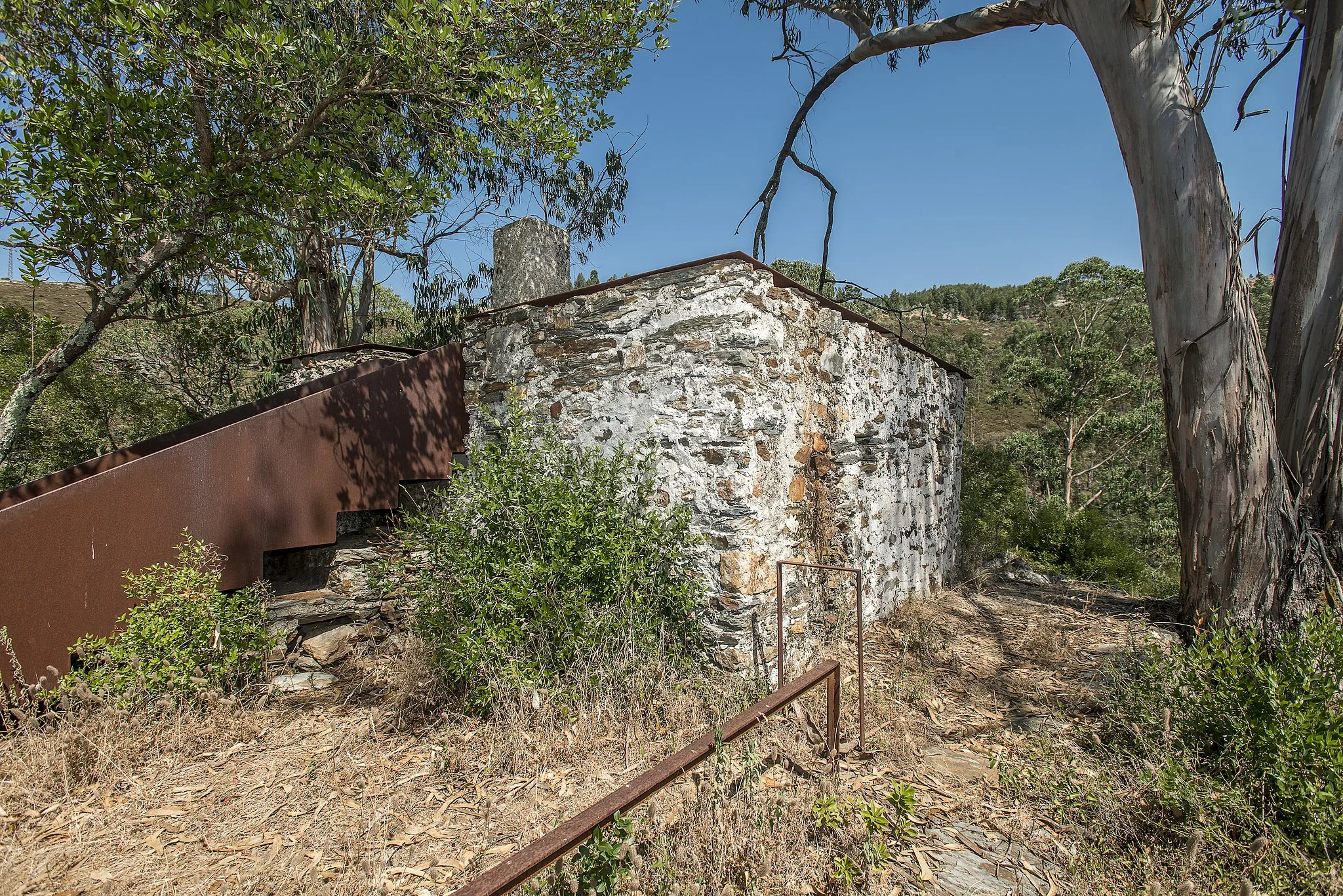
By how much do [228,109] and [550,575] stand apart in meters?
6.54

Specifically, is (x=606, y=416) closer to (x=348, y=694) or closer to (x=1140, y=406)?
(x=348, y=694)

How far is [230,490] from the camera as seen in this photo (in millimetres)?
3684

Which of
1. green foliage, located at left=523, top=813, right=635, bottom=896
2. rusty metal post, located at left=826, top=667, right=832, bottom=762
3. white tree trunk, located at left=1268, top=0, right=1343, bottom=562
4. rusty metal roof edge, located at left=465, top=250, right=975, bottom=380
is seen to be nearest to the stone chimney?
rusty metal roof edge, located at left=465, top=250, right=975, bottom=380

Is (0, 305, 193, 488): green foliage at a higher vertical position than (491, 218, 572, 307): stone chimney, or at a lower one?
lower

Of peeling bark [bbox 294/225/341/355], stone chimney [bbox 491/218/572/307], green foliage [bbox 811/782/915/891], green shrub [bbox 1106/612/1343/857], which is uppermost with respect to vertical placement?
peeling bark [bbox 294/225/341/355]

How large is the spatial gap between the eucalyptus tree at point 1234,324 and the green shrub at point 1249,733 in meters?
0.63

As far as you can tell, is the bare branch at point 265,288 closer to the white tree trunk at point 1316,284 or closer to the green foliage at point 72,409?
the green foliage at point 72,409

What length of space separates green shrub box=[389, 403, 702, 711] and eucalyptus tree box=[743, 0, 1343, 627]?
129 inches

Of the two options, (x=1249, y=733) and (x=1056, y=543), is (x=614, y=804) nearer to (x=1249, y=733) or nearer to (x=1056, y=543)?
(x=1249, y=733)

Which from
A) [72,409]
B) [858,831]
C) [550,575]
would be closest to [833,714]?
[858,831]

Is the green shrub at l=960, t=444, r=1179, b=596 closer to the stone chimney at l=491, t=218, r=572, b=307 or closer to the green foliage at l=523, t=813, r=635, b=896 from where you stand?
the stone chimney at l=491, t=218, r=572, b=307

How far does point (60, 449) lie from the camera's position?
26.0 feet

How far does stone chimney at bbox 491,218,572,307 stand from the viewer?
527 cm

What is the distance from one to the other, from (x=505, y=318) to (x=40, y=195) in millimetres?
4547
